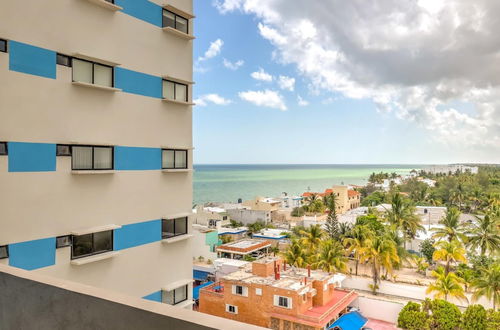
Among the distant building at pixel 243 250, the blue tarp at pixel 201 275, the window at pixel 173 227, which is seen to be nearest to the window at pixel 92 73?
the window at pixel 173 227

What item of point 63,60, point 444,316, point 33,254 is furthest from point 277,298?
point 63,60

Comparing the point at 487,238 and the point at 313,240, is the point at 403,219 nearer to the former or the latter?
the point at 487,238

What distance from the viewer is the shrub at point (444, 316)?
1241 centimetres

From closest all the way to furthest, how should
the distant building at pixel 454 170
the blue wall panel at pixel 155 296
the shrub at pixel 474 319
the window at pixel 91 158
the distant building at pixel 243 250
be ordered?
the window at pixel 91 158
the blue wall panel at pixel 155 296
the shrub at pixel 474 319
the distant building at pixel 243 250
the distant building at pixel 454 170

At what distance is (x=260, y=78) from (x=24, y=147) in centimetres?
11929

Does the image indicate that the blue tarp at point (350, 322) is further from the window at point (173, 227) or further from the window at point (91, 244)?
the window at point (91, 244)

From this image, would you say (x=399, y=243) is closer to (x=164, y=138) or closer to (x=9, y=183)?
(x=164, y=138)

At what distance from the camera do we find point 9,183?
3.65m

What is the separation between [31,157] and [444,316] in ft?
44.3

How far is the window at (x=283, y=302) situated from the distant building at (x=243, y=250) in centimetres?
937

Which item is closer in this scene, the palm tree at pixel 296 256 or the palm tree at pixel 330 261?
the palm tree at pixel 330 261

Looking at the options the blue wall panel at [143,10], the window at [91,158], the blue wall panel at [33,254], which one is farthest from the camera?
the blue wall panel at [143,10]

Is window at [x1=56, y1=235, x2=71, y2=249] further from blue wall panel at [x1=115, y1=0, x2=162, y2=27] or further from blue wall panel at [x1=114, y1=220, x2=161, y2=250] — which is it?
blue wall panel at [x1=115, y1=0, x2=162, y2=27]

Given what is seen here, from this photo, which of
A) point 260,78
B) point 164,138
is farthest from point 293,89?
point 164,138
